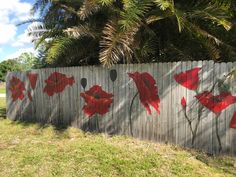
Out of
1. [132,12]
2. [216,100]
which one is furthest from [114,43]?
[216,100]

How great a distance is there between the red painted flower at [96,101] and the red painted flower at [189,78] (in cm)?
196

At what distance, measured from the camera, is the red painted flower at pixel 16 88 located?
1180 centimetres

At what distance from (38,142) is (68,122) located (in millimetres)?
1595

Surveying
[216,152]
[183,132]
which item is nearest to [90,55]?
[183,132]

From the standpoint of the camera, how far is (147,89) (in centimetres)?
788

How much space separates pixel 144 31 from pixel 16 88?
5.38 meters

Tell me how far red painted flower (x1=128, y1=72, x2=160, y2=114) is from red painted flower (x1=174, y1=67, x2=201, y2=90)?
630 mm

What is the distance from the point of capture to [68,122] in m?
9.95

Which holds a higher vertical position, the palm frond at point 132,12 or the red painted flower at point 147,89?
the palm frond at point 132,12

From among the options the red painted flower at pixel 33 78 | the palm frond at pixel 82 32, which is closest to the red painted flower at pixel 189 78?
the palm frond at pixel 82 32

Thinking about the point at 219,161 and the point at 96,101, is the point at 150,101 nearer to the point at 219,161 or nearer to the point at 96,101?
the point at 96,101

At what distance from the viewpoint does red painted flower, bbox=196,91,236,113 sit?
667cm

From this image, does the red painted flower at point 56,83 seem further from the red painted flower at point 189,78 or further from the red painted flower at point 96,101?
→ the red painted flower at point 189,78

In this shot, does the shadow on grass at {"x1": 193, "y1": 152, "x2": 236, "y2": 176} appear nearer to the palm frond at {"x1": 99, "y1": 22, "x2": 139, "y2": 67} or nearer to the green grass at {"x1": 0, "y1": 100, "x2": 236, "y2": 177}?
the green grass at {"x1": 0, "y1": 100, "x2": 236, "y2": 177}
